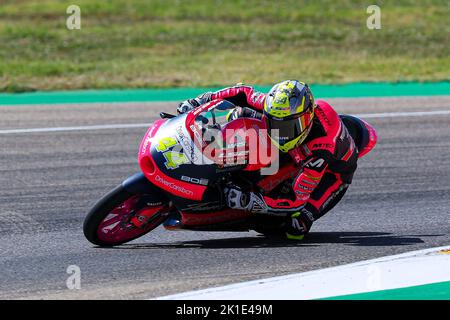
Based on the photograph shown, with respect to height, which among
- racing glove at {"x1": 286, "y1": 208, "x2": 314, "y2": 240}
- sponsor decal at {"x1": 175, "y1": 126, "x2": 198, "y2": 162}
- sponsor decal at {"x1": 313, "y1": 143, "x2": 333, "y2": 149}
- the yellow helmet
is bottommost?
racing glove at {"x1": 286, "y1": 208, "x2": 314, "y2": 240}

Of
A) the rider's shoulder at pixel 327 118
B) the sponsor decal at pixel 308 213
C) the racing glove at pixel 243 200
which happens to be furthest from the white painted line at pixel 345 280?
the rider's shoulder at pixel 327 118

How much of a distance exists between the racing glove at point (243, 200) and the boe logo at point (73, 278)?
1.23 meters

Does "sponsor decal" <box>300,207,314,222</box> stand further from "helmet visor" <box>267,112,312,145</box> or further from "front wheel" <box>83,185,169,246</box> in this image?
"front wheel" <box>83,185,169,246</box>

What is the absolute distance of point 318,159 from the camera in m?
7.29

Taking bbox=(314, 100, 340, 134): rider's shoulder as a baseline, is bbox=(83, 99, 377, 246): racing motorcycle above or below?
below

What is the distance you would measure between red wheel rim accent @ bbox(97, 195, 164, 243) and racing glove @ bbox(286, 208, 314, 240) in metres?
1.00

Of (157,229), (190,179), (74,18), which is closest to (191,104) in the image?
(190,179)

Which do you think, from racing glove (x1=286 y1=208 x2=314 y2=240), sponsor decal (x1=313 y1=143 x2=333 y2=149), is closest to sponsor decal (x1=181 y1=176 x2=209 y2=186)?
racing glove (x1=286 y1=208 x2=314 y2=240)

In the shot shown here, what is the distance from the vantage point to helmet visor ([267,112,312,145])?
23.2 ft

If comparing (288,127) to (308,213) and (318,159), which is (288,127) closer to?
(318,159)

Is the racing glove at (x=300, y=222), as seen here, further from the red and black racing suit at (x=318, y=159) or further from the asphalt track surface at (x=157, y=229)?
the asphalt track surface at (x=157, y=229)

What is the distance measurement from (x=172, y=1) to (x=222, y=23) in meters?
2.62

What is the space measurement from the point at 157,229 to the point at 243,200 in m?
1.27

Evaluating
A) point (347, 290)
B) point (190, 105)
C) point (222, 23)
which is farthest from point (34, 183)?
point (222, 23)
